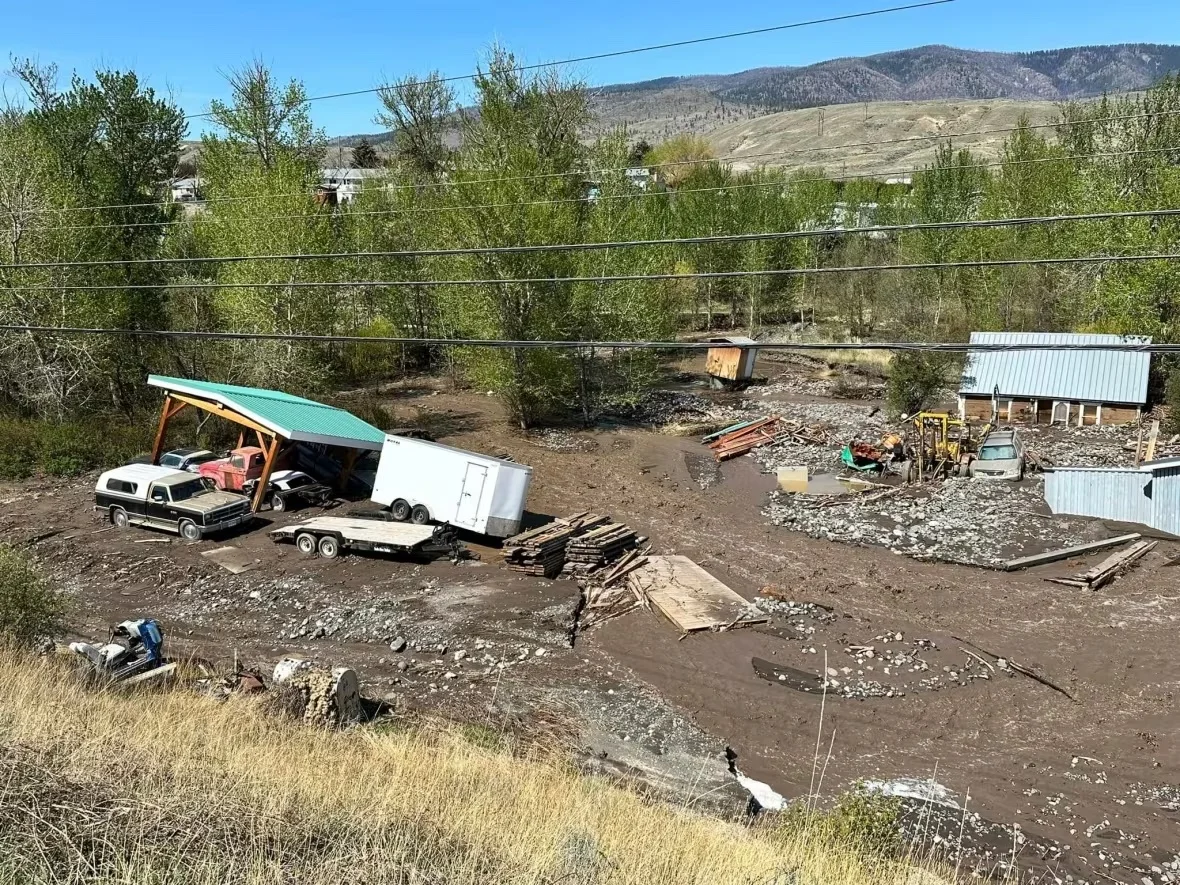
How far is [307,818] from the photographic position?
5.97 m

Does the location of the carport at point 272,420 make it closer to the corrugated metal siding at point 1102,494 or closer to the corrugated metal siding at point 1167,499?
the corrugated metal siding at point 1102,494

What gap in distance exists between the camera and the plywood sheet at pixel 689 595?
16062mm

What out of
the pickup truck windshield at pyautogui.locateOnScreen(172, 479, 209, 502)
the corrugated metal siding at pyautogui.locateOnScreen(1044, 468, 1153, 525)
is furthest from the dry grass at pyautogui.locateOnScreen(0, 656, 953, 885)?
the corrugated metal siding at pyautogui.locateOnScreen(1044, 468, 1153, 525)

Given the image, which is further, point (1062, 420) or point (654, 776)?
point (1062, 420)

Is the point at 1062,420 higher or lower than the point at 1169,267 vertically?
lower

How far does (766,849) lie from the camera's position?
7.52 metres

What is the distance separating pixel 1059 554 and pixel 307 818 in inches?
760

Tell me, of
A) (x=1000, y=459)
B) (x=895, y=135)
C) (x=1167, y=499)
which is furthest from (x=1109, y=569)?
(x=895, y=135)

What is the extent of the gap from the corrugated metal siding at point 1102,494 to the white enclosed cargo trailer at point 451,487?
15032 millimetres

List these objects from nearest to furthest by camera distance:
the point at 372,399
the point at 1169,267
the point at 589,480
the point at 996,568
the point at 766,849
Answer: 1. the point at 766,849
2. the point at 996,568
3. the point at 589,480
4. the point at 1169,267
5. the point at 372,399

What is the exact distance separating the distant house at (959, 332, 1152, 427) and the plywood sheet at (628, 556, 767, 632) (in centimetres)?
2182

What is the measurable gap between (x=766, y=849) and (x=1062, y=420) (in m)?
31.7

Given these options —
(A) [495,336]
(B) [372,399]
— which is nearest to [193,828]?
(A) [495,336]

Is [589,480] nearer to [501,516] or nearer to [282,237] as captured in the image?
[501,516]
